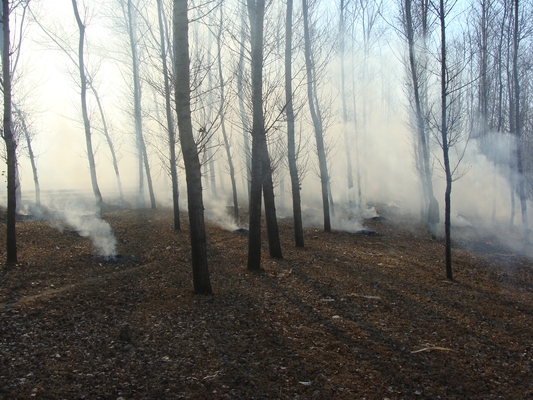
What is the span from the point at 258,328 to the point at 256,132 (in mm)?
4405

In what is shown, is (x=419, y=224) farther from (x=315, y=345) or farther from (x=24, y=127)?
(x=24, y=127)

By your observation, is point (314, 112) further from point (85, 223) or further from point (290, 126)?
point (85, 223)

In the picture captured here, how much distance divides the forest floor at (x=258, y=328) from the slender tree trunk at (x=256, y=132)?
0.68 meters

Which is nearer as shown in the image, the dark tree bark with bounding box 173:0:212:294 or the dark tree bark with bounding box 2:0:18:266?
the dark tree bark with bounding box 173:0:212:294

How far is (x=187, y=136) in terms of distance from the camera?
21.0 ft

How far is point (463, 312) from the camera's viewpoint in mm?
6859

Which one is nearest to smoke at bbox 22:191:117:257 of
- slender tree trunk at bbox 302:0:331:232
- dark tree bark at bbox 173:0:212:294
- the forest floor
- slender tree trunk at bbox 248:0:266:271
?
the forest floor

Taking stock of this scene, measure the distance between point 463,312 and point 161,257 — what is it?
718 centimetres

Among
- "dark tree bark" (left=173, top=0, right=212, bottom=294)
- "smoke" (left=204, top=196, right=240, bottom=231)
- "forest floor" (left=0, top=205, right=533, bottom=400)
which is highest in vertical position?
"dark tree bark" (left=173, top=0, right=212, bottom=294)

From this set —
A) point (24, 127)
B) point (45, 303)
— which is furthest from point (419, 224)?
point (24, 127)

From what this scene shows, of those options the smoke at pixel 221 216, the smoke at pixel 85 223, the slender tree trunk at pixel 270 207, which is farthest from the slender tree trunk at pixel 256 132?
the smoke at pixel 221 216

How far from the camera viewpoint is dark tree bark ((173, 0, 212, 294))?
6.24m

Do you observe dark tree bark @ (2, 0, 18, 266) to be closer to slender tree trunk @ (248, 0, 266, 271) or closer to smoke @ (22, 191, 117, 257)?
smoke @ (22, 191, 117, 257)

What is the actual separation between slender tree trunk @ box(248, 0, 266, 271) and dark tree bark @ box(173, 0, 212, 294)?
2.06 meters
